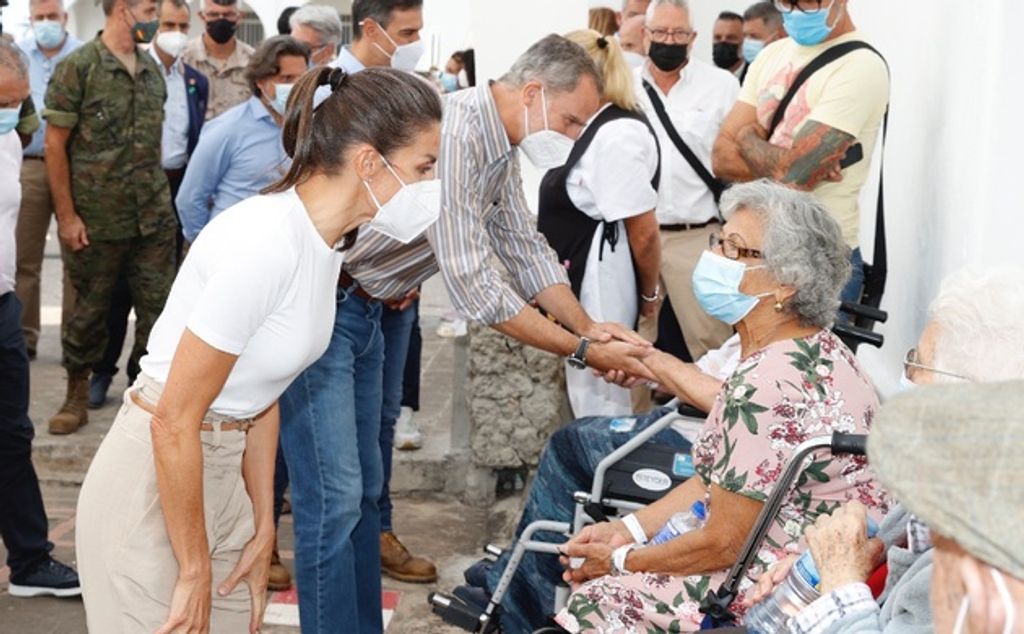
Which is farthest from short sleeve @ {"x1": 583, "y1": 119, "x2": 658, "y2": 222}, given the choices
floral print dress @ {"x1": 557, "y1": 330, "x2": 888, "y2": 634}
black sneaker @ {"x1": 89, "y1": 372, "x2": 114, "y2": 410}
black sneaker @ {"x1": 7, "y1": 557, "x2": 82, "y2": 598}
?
black sneaker @ {"x1": 89, "y1": 372, "x2": 114, "y2": 410}

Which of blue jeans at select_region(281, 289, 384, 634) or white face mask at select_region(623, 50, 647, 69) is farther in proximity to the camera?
white face mask at select_region(623, 50, 647, 69)

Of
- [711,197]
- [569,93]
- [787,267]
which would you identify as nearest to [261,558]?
[787,267]

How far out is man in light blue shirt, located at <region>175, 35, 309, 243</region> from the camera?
17.9 feet

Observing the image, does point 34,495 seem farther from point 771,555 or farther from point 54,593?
point 771,555

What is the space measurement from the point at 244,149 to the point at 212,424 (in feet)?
9.41

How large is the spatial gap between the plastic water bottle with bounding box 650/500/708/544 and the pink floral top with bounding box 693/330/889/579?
10.1 inches

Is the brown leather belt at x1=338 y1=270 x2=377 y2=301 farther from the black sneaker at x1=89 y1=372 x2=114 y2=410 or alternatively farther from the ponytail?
the black sneaker at x1=89 y1=372 x2=114 y2=410

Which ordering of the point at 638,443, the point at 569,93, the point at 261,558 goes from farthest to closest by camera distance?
the point at 569,93 < the point at 638,443 < the point at 261,558

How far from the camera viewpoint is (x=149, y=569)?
2709mm

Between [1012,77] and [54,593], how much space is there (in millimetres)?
3448

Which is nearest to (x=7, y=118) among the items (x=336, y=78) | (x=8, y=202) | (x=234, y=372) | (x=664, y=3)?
(x=8, y=202)

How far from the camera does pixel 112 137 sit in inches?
253

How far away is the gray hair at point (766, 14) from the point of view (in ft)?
25.4

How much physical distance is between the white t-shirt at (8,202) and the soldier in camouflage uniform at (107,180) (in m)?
1.52
